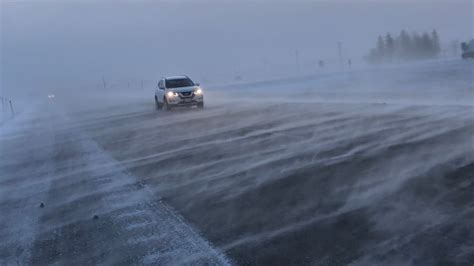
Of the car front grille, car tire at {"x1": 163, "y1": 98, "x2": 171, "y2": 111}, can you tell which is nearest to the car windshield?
car tire at {"x1": 163, "y1": 98, "x2": 171, "y2": 111}

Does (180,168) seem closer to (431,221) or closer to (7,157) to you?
(431,221)

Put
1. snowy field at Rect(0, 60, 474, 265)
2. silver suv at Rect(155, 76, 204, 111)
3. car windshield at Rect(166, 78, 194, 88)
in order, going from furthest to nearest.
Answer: car windshield at Rect(166, 78, 194, 88)
silver suv at Rect(155, 76, 204, 111)
snowy field at Rect(0, 60, 474, 265)

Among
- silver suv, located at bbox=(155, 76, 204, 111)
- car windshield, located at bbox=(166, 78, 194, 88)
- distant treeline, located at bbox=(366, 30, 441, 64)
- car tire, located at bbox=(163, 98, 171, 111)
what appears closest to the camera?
silver suv, located at bbox=(155, 76, 204, 111)

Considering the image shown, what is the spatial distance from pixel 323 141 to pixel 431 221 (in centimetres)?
624

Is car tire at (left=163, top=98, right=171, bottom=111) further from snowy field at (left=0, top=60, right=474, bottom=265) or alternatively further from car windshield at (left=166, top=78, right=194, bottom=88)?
snowy field at (left=0, top=60, right=474, bottom=265)

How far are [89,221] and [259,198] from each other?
223cm

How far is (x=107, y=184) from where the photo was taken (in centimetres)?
965

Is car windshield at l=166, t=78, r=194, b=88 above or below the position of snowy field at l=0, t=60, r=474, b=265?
above

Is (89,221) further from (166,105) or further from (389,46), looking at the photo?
(389,46)

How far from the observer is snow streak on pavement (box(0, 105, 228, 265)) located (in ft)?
19.1

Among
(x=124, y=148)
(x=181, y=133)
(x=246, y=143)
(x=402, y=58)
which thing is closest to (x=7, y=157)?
(x=124, y=148)

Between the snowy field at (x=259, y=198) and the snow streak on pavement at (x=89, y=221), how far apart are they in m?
0.02

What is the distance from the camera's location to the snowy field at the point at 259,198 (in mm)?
5645

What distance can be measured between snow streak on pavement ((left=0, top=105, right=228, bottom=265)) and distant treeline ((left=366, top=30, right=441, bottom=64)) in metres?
131
